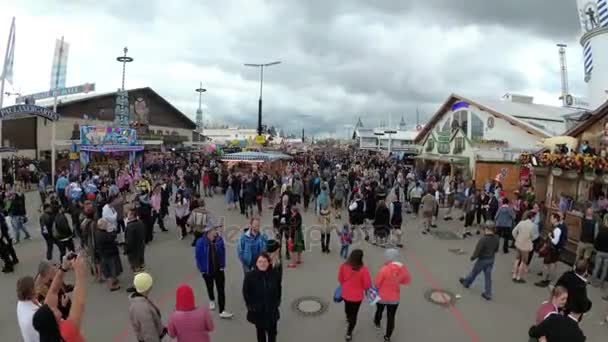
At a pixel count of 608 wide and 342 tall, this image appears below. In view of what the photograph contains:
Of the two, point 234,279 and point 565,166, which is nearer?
point 234,279

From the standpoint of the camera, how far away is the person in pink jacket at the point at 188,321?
348 centimetres

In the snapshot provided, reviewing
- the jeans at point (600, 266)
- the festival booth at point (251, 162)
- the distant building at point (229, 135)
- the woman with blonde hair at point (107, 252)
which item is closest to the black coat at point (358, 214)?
the jeans at point (600, 266)

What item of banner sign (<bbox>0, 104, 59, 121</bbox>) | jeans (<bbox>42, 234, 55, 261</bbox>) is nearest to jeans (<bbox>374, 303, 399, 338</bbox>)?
jeans (<bbox>42, 234, 55, 261</bbox>)

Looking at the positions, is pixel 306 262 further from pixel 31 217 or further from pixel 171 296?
pixel 31 217

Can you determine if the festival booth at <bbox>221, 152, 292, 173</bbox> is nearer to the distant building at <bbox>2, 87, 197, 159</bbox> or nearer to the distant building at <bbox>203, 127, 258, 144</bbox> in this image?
the distant building at <bbox>2, 87, 197, 159</bbox>

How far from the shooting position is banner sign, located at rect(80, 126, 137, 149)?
2008cm

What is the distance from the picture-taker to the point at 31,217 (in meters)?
12.6

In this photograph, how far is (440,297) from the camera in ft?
21.4

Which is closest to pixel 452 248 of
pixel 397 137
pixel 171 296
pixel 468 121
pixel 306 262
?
pixel 306 262

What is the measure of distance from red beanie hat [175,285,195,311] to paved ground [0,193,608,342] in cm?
178

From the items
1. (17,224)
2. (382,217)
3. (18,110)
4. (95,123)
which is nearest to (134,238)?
(17,224)

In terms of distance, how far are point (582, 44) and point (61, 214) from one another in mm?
28451

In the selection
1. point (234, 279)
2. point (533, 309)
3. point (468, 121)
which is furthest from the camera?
point (468, 121)

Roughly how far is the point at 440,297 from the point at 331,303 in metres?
2.11
